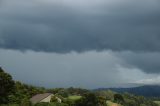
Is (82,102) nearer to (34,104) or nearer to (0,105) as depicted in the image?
(34,104)

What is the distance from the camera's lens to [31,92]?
6855 inches

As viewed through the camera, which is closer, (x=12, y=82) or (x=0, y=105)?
(x=0, y=105)

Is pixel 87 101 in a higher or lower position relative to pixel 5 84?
lower

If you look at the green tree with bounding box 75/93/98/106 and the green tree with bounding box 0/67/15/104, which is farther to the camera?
the green tree with bounding box 75/93/98/106

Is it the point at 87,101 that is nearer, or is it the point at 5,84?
the point at 5,84

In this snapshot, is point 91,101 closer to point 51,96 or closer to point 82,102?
point 82,102

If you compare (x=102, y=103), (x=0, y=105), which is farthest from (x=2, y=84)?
(x=102, y=103)

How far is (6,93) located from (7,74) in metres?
6.75

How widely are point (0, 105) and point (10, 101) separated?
9.51 meters

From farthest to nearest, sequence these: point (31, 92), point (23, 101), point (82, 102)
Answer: point (31, 92)
point (82, 102)
point (23, 101)

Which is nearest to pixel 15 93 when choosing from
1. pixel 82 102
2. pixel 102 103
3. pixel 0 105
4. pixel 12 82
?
pixel 12 82

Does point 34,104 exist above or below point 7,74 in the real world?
below

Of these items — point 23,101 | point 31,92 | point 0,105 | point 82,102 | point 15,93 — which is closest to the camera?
point 0,105

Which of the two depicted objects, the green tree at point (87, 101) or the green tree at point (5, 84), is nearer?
the green tree at point (5, 84)
